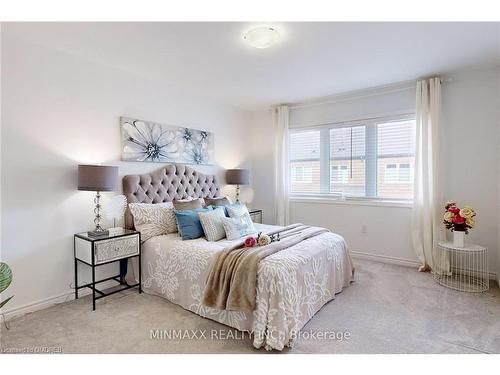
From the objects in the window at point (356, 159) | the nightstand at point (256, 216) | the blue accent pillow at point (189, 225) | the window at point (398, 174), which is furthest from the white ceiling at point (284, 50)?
the nightstand at point (256, 216)

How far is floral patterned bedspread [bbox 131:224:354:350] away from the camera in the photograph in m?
1.99

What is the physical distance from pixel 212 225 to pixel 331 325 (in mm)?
1478

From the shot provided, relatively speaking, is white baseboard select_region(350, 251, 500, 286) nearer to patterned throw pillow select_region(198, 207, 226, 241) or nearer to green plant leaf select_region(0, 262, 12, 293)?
patterned throw pillow select_region(198, 207, 226, 241)

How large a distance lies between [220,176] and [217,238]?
1.81 m

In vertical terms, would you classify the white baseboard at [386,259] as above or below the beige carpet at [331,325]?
above

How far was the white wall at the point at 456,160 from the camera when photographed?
3.25 m

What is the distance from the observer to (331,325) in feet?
7.57

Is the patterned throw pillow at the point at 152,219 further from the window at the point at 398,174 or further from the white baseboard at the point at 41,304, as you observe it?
the window at the point at 398,174

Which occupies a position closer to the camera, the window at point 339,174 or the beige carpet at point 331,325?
the beige carpet at point 331,325

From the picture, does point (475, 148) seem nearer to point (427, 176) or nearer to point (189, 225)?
point (427, 176)

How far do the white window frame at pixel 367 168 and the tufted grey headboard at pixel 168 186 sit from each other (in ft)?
5.22

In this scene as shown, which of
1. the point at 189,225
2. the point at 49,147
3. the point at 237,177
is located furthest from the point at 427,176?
the point at 49,147

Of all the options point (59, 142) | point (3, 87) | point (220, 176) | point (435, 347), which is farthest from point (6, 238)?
point (435, 347)
